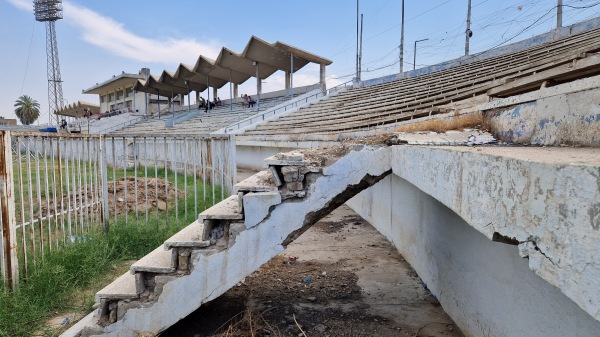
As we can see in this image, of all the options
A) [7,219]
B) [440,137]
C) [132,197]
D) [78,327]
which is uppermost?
[440,137]

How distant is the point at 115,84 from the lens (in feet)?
127

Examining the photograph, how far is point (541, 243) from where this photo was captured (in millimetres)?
1210

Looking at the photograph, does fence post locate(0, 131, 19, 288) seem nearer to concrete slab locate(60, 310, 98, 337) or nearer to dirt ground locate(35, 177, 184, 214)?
concrete slab locate(60, 310, 98, 337)

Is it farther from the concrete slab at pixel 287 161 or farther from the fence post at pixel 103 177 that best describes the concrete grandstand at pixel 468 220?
the fence post at pixel 103 177

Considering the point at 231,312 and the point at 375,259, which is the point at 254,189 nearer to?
the point at 231,312

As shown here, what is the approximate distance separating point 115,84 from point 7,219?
130 feet

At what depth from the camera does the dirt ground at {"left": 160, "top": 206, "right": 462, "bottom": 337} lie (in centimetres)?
333

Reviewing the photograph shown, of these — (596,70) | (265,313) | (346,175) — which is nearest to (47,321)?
(265,313)

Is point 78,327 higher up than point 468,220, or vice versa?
point 468,220

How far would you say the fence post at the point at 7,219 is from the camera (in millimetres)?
3646

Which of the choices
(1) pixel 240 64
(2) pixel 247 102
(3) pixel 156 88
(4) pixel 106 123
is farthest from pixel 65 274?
Answer: (4) pixel 106 123

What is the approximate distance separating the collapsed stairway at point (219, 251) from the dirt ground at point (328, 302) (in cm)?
44

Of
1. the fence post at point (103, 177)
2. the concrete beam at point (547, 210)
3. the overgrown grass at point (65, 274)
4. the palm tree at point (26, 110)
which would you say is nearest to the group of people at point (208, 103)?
the fence post at point (103, 177)

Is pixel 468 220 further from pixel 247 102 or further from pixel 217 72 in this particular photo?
pixel 217 72
